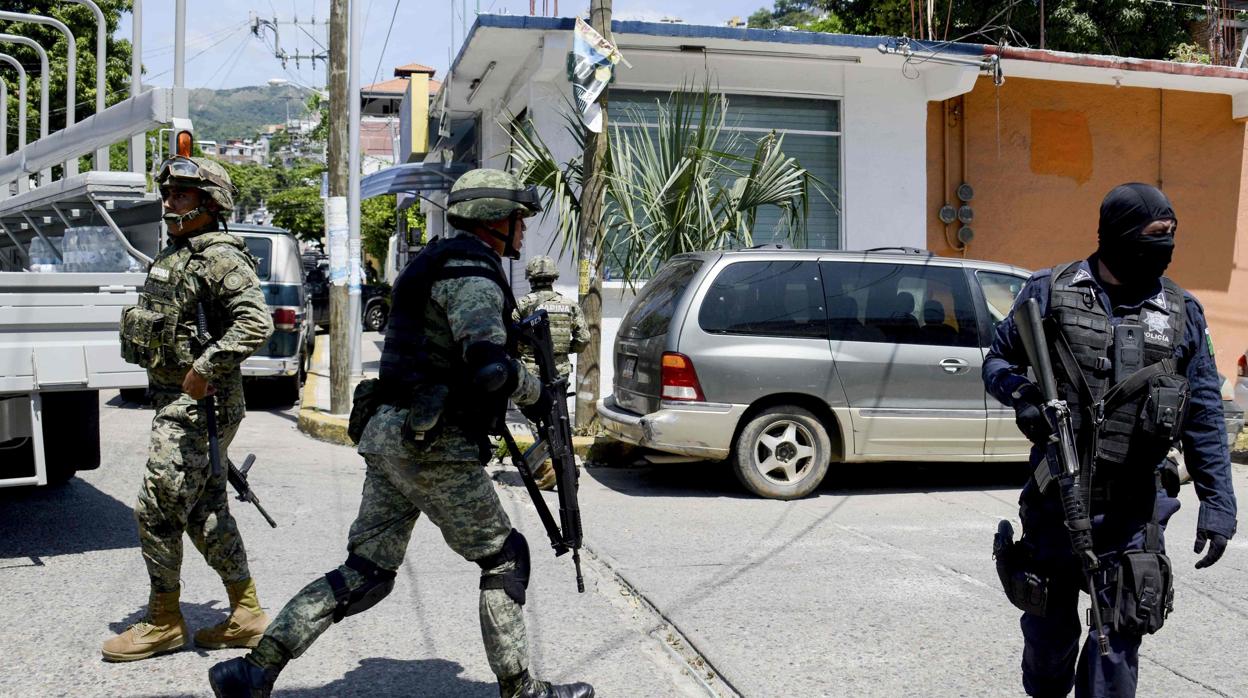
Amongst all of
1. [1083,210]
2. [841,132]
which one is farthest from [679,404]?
[1083,210]

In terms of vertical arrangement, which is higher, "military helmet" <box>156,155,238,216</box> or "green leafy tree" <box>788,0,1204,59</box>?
"green leafy tree" <box>788,0,1204,59</box>

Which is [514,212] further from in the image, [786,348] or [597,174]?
[597,174]

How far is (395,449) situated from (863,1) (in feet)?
67.9

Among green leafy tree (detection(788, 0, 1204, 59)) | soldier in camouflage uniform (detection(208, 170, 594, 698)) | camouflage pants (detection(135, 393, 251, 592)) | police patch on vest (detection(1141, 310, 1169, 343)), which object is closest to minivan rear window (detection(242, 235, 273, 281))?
camouflage pants (detection(135, 393, 251, 592))

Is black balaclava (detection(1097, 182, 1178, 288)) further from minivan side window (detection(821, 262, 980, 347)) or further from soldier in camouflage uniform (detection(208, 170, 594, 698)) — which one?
minivan side window (detection(821, 262, 980, 347))

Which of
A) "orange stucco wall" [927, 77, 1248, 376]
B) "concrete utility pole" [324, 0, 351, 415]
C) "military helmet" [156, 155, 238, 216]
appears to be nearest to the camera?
"military helmet" [156, 155, 238, 216]

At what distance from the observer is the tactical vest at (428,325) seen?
3381 mm

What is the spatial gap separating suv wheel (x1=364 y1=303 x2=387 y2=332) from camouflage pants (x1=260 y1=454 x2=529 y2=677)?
2153 cm

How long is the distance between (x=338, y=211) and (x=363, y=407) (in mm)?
7874

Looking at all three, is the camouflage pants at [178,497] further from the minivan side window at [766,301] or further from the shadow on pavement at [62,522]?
the minivan side window at [766,301]

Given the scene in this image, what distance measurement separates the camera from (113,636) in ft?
14.6

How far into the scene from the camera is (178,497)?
417 centimetres

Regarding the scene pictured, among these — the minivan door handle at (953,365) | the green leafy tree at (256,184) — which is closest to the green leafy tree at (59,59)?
the minivan door handle at (953,365)

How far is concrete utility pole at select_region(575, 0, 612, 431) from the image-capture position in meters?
9.22
